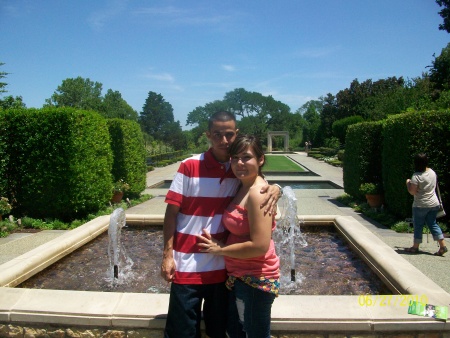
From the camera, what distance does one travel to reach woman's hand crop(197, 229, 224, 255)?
229cm

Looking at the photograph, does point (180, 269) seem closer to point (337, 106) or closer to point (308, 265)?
point (308, 265)

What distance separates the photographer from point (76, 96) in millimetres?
64812

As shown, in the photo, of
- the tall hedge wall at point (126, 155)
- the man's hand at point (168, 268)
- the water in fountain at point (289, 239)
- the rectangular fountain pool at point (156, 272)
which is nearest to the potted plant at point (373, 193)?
the water in fountain at point (289, 239)

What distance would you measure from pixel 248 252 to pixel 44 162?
778 centimetres

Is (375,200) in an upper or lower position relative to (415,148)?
lower

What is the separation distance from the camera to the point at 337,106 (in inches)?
1837

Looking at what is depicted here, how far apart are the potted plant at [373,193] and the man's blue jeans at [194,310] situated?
328 inches

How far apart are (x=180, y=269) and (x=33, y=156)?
7602mm

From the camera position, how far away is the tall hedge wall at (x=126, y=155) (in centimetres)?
1207

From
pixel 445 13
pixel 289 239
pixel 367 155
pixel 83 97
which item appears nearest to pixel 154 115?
pixel 83 97

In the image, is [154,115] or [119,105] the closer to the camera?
[119,105]
